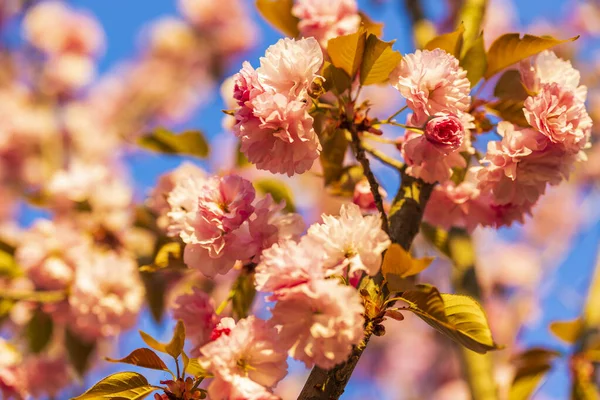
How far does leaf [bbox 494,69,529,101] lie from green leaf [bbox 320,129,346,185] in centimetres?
26

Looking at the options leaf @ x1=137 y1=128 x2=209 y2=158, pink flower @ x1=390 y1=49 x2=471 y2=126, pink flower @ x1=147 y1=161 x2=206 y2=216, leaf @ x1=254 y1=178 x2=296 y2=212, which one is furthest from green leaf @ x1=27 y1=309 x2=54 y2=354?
pink flower @ x1=390 y1=49 x2=471 y2=126

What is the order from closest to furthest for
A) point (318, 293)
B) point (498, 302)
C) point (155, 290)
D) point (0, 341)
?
point (318, 293)
point (0, 341)
point (155, 290)
point (498, 302)

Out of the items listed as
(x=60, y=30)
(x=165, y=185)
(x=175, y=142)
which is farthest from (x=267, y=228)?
(x=60, y=30)

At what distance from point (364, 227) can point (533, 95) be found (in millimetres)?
360

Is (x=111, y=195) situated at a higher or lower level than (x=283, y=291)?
higher

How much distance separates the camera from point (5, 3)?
4508 mm

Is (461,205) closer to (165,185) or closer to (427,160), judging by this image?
(427,160)

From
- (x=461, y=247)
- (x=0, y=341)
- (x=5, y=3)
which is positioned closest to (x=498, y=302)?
(x=461, y=247)

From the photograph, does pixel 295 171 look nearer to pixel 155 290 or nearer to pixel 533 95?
pixel 533 95

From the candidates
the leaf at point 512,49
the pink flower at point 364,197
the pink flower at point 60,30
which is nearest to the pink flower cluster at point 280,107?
the pink flower at point 364,197

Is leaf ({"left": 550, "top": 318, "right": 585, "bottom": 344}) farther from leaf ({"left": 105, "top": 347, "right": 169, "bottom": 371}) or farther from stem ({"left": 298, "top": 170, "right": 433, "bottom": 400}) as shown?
leaf ({"left": 105, "top": 347, "right": 169, "bottom": 371})

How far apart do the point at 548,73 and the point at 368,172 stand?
1.05 feet

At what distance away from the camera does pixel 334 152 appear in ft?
3.50

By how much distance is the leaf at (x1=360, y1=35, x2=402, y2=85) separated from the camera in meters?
0.89
